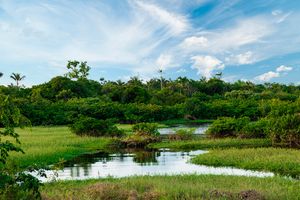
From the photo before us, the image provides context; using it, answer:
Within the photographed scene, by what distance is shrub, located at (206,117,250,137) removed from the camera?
4119 centimetres

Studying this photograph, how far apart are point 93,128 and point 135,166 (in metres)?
19.1

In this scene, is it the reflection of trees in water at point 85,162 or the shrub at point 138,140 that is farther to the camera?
the shrub at point 138,140

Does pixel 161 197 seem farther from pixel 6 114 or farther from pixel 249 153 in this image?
pixel 249 153

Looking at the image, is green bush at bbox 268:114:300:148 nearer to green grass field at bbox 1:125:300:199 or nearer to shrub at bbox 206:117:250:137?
green grass field at bbox 1:125:300:199

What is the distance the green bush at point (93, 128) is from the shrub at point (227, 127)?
34.0 ft

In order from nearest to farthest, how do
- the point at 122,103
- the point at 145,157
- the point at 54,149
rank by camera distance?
the point at 145,157
the point at 54,149
the point at 122,103

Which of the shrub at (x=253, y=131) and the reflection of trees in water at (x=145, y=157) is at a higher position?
the shrub at (x=253, y=131)

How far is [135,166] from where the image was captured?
26.7 meters

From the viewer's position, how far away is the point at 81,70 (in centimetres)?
11444

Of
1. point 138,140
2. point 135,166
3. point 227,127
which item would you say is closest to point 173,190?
point 135,166

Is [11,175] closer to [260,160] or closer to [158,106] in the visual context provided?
[260,160]

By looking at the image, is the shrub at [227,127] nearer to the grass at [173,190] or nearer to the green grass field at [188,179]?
the green grass field at [188,179]

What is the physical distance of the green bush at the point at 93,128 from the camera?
4478 cm

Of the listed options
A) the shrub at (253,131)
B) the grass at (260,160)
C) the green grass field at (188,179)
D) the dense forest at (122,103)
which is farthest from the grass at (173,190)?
the dense forest at (122,103)
